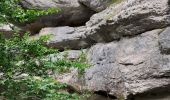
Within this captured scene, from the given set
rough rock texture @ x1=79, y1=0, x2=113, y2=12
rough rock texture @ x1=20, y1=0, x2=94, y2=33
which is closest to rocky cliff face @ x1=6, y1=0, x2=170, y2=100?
rough rock texture @ x1=79, y1=0, x2=113, y2=12

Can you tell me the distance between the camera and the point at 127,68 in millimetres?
11273

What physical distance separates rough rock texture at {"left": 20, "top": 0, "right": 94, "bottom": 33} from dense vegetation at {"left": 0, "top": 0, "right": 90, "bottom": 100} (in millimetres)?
8906

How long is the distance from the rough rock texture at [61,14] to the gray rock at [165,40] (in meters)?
6.21

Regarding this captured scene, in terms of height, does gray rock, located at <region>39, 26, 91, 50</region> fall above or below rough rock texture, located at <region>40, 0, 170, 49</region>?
below

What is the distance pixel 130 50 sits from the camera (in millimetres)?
11750

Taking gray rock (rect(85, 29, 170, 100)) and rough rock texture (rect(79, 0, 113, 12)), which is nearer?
gray rock (rect(85, 29, 170, 100))

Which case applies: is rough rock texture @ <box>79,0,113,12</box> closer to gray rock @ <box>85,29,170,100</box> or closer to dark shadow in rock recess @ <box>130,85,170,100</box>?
gray rock @ <box>85,29,170,100</box>

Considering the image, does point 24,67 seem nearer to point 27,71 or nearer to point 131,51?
point 27,71

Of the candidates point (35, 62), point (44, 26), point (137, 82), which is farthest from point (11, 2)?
point (44, 26)

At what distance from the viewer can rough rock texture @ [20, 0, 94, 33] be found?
16547mm

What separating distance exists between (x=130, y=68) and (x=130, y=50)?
820 mm

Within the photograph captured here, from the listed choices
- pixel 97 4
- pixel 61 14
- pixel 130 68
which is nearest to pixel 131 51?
pixel 130 68

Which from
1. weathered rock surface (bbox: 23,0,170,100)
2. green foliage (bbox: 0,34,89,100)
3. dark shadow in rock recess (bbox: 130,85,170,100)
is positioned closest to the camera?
green foliage (bbox: 0,34,89,100)

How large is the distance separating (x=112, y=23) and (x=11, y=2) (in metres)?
5.84
